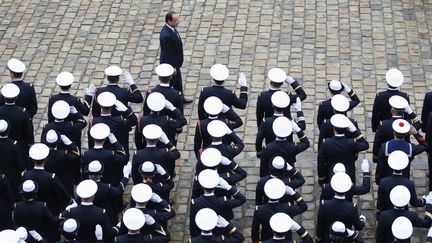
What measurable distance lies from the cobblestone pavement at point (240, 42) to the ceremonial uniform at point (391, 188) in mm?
2605

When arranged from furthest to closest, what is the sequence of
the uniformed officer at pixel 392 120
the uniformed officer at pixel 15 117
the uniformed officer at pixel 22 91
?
the uniformed officer at pixel 22 91 < the uniformed officer at pixel 15 117 < the uniformed officer at pixel 392 120

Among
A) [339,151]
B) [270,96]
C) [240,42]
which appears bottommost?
[240,42]

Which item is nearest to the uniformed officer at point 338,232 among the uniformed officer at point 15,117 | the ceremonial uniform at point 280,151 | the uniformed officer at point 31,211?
the ceremonial uniform at point 280,151

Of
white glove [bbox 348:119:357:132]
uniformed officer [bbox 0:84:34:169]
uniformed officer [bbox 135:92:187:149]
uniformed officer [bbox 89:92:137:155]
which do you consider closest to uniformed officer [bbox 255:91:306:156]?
white glove [bbox 348:119:357:132]

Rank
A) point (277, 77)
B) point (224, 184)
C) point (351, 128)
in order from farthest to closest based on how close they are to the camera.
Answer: point (277, 77)
point (351, 128)
point (224, 184)

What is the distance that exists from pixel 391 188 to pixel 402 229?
958 mm

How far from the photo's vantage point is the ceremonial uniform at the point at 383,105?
10.2m

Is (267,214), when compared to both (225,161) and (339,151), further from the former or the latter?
(339,151)

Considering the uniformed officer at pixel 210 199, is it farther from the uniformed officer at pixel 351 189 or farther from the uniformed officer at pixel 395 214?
the uniformed officer at pixel 395 214

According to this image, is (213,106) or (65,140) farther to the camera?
(213,106)

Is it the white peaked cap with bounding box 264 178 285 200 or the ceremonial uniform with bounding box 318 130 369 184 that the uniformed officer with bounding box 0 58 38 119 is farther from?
the ceremonial uniform with bounding box 318 130 369 184

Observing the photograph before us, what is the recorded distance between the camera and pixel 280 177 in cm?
888

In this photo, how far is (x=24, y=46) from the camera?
559 inches

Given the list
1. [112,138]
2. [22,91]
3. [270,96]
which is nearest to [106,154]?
[112,138]
